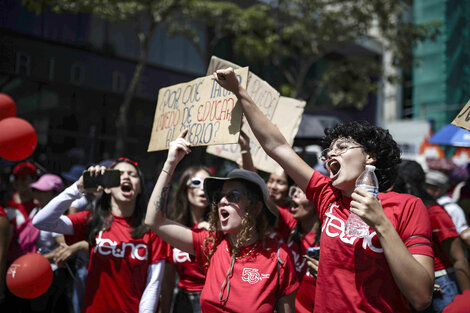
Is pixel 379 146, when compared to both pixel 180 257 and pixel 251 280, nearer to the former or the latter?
pixel 251 280

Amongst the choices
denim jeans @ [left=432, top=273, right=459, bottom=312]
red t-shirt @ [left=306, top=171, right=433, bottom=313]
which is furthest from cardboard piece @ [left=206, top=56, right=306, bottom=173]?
denim jeans @ [left=432, top=273, right=459, bottom=312]

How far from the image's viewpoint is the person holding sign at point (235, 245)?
2717mm

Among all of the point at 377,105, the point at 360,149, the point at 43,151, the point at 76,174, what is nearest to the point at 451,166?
the point at 76,174

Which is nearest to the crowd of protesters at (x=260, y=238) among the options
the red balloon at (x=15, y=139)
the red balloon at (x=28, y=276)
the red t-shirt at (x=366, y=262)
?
the red t-shirt at (x=366, y=262)

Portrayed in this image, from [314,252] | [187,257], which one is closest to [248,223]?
[314,252]

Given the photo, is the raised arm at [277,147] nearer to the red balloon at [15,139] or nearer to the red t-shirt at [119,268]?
the red t-shirt at [119,268]

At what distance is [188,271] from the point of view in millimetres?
3674

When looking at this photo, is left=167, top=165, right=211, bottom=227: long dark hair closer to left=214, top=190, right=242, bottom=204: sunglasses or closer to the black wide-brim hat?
the black wide-brim hat

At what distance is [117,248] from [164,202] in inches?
27.5

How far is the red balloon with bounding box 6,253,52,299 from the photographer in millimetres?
3580

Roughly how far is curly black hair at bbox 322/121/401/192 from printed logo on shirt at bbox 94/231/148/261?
1.73 metres

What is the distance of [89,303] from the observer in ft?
10.9

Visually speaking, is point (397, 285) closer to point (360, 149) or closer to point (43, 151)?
point (360, 149)

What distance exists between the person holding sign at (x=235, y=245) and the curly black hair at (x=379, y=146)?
79cm
